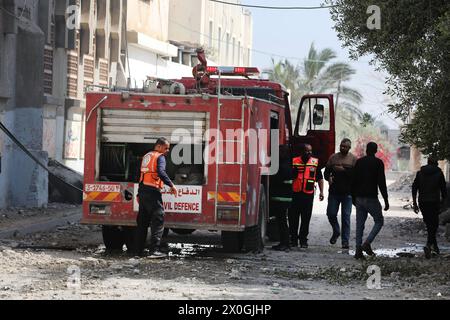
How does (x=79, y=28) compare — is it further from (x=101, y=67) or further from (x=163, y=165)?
(x=163, y=165)

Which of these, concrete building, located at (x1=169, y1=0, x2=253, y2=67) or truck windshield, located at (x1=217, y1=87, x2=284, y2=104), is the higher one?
concrete building, located at (x1=169, y1=0, x2=253, y2=67)

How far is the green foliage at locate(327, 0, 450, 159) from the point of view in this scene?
15586 mm

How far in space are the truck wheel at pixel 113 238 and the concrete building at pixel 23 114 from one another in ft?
21.2

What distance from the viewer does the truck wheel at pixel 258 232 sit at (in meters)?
16.7

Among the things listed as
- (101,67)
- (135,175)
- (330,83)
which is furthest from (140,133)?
(330,83)

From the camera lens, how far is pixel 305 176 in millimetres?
18203

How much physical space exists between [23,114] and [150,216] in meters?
8.60

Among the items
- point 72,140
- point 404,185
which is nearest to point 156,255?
point 72,140

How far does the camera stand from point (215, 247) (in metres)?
18.0

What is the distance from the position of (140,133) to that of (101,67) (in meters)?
18.9

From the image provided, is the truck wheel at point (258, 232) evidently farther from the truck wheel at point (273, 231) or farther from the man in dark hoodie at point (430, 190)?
the man in dark hoodie at point (430, 190)

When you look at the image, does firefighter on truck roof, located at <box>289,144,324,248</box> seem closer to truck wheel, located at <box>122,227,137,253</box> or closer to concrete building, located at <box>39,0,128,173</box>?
truck wheel, located at <box>122,227,137,253</box>

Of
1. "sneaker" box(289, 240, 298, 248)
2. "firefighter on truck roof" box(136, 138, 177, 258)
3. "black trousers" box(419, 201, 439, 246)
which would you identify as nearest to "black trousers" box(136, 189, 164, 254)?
"firefighter on truck roof" box(136, 138, 177, 258)

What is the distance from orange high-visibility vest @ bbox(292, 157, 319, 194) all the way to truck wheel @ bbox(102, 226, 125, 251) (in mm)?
3296
